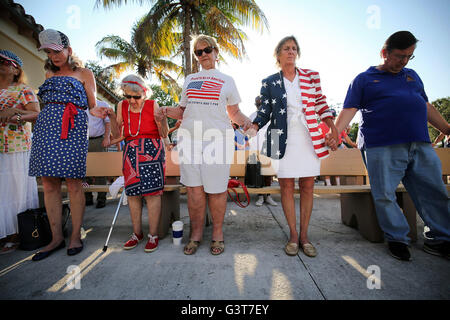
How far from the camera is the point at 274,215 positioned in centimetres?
339

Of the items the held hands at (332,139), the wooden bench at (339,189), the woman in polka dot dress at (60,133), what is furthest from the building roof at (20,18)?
the held hands at (332,139)

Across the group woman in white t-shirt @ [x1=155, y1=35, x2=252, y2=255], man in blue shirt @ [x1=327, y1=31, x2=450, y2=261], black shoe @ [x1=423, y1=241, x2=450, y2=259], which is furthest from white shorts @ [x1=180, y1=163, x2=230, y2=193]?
black shoe @ [x1=423, y1=241, x2=450, y2=259]

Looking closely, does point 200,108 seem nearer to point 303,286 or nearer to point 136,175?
point 136,175

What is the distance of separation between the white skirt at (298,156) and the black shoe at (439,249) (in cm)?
130

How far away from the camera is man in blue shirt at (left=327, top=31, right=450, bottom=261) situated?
1919 millimetres

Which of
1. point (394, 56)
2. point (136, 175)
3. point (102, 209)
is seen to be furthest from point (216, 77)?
point (102, 209)

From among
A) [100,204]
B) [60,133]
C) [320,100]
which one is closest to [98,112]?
[60,133]

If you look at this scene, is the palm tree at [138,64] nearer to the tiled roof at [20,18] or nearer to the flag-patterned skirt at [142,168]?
the tiled roof at [20,18]

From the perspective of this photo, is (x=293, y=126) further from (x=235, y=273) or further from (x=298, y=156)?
(x=235, y=273)

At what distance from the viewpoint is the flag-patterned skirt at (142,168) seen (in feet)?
7.06

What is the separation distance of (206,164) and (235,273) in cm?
101

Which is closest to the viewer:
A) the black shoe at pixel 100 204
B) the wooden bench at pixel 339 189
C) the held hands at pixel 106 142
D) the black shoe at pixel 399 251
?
the black shoe at pixel 399 251

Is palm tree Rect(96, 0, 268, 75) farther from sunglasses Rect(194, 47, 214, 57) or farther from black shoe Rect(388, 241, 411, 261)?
black shoe Rect(388, 241, 411, 261)
